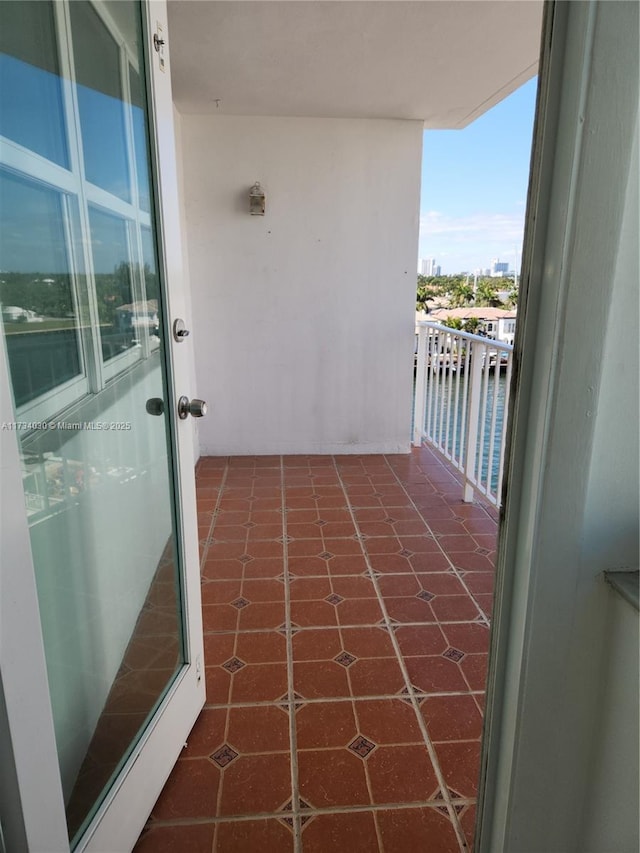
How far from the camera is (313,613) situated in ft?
7.19

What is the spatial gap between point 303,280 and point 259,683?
2943mm

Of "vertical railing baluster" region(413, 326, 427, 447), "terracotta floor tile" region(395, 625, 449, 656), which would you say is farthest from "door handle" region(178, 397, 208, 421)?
"vertical railing baluster" region(413, 326, 427, 447)

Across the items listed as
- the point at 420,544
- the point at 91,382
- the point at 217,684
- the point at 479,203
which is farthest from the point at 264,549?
the point at 479,203

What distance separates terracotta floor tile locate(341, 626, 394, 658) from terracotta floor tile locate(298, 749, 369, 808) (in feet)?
1.46

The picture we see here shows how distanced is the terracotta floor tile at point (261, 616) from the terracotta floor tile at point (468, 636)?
665mm

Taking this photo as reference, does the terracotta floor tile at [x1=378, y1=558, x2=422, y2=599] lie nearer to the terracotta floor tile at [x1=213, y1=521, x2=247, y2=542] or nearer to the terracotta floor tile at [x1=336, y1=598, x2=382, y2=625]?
the terracotta floor tile at [x1=336, y1=598, x2=382, y2=625]

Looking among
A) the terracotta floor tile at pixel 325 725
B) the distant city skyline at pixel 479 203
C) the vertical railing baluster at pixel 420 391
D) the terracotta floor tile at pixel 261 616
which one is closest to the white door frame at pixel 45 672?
the terracotta floor tile at pixel 325 725

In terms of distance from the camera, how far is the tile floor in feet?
4.36

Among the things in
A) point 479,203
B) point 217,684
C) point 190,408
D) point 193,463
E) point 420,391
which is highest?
point 479,203

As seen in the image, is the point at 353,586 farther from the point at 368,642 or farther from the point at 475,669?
the point at 475,669

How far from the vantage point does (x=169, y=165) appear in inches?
52.9

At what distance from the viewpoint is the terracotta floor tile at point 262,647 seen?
192cm

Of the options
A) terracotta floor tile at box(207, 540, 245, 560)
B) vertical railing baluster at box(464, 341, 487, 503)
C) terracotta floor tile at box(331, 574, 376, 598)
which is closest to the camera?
terracotta floor tile at box(331, 574, 376, 598)

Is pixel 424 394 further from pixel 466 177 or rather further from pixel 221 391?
pixel 466 177
